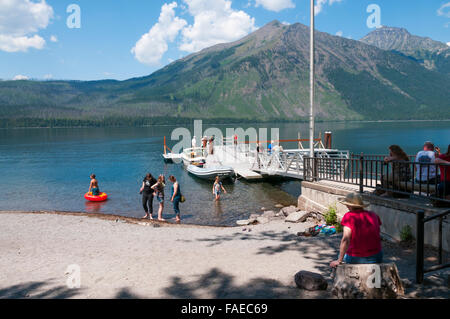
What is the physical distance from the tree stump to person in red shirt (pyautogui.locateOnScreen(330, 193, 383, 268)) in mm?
188

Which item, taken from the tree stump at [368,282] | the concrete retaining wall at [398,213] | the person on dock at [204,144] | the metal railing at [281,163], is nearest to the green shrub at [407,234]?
the concrete retaining wall at [398,213]

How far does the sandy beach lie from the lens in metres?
5.95

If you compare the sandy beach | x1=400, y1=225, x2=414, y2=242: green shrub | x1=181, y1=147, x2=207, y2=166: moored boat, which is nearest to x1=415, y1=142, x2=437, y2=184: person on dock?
x1=400, y1=225, x2=414, y2=242: green shrub

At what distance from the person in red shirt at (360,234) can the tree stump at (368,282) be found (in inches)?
7.4

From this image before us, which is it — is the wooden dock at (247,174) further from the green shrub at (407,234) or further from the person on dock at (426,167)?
the green shrub at (407,234)

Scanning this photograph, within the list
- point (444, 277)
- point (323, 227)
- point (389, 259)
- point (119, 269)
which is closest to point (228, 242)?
point (323, 227)

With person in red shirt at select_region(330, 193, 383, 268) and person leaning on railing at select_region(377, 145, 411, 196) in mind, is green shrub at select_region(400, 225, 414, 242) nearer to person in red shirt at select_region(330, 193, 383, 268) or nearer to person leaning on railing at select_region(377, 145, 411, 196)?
person leaning on railing at select_region(377, 145, 411, 196)

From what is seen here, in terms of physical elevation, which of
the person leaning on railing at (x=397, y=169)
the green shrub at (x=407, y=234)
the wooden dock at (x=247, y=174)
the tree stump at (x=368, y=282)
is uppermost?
the person leaning on railing at (x=397, y=169)

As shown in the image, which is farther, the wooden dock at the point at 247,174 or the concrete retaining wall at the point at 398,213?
the wooden dock at the point at 247,174

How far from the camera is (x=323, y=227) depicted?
10.4 m

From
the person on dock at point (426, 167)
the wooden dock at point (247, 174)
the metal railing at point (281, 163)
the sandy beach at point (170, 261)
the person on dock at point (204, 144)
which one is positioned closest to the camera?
the sandy beach at point (170, 261)

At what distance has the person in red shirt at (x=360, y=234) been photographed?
16.1 feet
